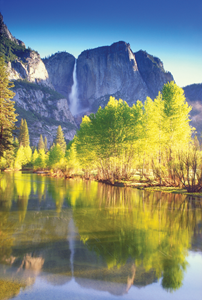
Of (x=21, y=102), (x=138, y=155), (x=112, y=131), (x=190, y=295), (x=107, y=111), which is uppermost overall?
(x=21, y=102)

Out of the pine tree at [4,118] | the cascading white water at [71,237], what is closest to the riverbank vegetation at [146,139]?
the pine tree at [4,118]

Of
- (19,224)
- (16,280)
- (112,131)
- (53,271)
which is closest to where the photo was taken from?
(16,280)

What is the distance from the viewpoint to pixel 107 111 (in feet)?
106

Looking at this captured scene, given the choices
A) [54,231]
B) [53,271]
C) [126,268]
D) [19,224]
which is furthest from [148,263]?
[19,224]

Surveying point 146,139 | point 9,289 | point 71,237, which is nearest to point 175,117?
point 146,139

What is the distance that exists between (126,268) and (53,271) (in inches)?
71.7

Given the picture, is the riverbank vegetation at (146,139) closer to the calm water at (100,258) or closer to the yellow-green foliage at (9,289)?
the calm water at (100,258)

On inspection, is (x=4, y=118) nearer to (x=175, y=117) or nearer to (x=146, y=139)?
(x=146, y=139)

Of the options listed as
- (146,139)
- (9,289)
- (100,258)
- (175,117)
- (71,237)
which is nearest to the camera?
(9,289)

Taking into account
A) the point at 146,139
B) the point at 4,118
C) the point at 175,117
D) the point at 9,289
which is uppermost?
the point at 175,117

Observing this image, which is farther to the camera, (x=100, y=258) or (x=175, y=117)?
(x=175, y=117)

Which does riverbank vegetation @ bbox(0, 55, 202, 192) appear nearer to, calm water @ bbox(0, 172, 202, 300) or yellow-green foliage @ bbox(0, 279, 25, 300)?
calm water @ bbox(0, 172, 202, 300)

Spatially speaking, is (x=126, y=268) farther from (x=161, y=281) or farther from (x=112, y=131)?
(x=112, y=131)

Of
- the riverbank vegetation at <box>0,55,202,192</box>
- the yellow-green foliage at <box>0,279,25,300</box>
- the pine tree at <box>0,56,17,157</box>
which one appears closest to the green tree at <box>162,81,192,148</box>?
the riverbank vegetation at <box>0,55,202,192</box>
